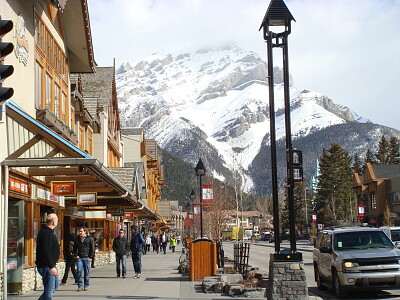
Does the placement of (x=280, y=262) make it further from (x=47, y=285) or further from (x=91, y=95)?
(x=91, y=95)

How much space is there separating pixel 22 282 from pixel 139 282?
5.40m

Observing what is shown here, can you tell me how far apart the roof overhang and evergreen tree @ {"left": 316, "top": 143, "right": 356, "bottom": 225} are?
81402 millimetres

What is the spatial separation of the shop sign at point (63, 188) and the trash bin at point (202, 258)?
15.7ft

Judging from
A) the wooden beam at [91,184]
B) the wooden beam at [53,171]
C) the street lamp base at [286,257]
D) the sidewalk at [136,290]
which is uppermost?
the wooden beam at [53,171]

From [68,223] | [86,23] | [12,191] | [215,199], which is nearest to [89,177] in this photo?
[12,191]

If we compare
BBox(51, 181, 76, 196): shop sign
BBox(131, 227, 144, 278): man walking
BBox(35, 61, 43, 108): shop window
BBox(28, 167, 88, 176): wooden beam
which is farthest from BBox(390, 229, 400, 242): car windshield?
BBox(35, 61, 43, 108): shop window

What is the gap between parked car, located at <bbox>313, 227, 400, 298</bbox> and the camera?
52.2ft

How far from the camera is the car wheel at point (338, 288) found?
16394 millimetres

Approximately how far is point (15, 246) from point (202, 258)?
6.47 m

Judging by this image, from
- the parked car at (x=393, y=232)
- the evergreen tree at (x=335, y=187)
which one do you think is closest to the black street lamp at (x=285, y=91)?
the parked car at (x=393, y=232)

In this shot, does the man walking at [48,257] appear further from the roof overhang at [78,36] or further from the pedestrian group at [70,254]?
the roof overhang at [78,36]

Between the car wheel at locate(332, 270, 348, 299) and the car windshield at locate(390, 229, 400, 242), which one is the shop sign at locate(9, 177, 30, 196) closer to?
the car wheel at locate(332, 270, 348, 299)

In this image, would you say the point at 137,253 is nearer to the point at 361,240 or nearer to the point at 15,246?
the point at 15,246

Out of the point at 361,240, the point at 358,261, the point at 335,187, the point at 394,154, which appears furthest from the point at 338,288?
the point at 394,154
